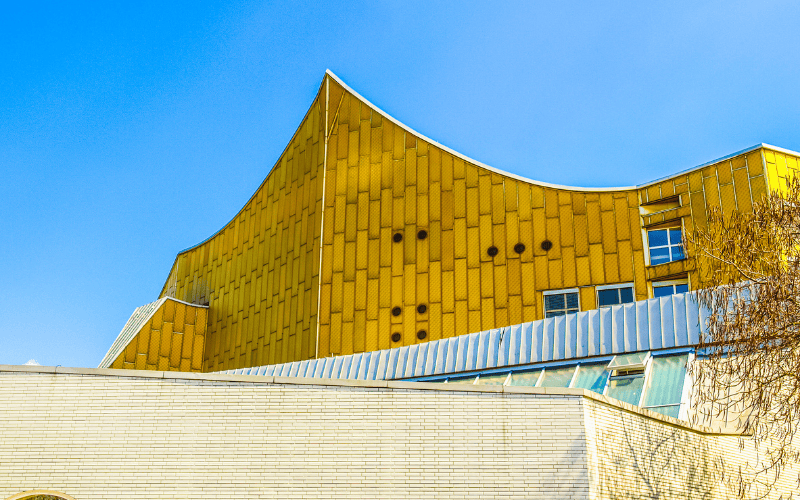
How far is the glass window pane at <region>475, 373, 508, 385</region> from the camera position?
1727cm

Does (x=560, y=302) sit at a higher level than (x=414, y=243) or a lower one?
lower

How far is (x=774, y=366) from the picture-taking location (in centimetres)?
1152

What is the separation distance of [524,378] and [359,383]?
230 inches

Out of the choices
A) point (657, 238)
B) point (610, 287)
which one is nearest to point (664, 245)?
point (657, 238)

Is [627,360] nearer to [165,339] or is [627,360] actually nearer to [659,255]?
[659,255]

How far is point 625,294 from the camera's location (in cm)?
Answer: 2212

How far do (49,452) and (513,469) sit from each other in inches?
257

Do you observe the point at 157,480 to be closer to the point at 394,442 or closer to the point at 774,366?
the point at 394,442

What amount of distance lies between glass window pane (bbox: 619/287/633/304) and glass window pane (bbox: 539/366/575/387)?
20.0 feet

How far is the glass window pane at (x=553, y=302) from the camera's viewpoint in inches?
899

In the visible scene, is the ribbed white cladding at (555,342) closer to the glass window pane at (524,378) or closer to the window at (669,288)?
the glass window pane at (524,378)

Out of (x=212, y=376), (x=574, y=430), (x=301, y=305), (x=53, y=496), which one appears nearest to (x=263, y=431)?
(x=212, y=376)

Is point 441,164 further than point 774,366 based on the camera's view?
Yes

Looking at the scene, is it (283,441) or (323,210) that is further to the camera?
(323,210)
